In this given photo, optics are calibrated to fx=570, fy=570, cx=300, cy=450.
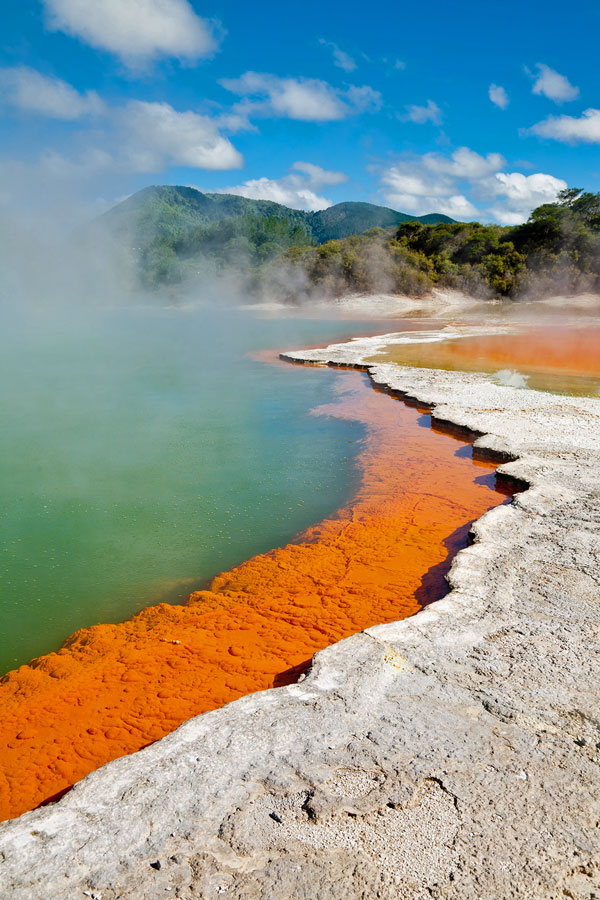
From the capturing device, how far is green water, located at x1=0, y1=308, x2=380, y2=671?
367 cm

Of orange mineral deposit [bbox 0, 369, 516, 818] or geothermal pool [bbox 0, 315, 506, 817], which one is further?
geothermal pool [bbox 0, 315, 506, 817]

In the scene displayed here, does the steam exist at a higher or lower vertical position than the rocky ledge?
higher

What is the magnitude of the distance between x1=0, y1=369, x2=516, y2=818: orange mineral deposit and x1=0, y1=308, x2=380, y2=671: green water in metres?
0.26

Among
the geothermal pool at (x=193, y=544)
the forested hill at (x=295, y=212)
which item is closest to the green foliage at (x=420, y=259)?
the geothermal pool at (x=193, y=544)

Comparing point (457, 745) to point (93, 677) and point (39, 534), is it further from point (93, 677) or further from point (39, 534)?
point (39, 534)

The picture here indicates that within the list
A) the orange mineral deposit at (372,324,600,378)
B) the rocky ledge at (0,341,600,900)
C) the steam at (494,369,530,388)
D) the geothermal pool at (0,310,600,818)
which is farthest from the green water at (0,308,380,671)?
the steam at (494,369,530,388)

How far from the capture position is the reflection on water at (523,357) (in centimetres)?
909

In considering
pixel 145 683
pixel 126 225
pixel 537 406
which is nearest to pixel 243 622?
pixel 145 683

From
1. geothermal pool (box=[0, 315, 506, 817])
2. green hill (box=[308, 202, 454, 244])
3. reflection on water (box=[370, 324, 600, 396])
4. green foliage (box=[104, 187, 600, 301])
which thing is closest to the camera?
geothermal pool (box=[0, 315, 506, 817])

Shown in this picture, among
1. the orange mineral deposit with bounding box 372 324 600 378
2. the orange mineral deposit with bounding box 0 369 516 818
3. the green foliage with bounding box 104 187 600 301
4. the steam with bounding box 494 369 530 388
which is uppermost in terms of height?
the green foliage with bounding box 104 187 600 301

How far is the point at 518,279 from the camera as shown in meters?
30.6

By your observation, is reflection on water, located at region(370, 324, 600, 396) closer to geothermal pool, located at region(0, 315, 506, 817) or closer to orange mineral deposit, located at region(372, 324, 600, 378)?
orange mineral deposit, located at region(372, 324, 600, 378)

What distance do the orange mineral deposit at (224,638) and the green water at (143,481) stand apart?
0.26 metres

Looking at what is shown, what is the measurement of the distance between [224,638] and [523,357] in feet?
35.5
